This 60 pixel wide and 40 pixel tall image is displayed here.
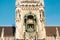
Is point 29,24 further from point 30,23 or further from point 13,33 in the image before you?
point 13,33

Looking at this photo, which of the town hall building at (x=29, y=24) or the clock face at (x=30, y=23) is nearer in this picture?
the town hall building at (x=29, y=24)

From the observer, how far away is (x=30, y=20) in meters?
42.2

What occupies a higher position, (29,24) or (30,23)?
(30,23)

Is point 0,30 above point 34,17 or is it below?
below

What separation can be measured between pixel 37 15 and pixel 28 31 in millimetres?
4758

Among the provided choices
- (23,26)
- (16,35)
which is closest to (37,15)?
(23,26)

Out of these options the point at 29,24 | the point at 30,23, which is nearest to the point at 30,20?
the point at 30,23

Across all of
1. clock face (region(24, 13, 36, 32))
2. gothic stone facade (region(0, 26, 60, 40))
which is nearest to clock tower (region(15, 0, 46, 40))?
clock face (region(24, 13, 36, 32))

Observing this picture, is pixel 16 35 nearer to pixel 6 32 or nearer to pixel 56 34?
pixel 6 32

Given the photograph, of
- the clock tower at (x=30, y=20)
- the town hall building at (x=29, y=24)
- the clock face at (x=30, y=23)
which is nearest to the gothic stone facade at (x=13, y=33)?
the town hall building at (x=29, y=24)

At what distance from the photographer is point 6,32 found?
144 feet

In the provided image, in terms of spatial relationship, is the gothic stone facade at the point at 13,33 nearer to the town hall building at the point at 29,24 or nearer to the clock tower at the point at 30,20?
the town hall building at the point at 29,24

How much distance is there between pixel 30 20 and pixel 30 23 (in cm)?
83

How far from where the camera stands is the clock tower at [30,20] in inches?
1598
